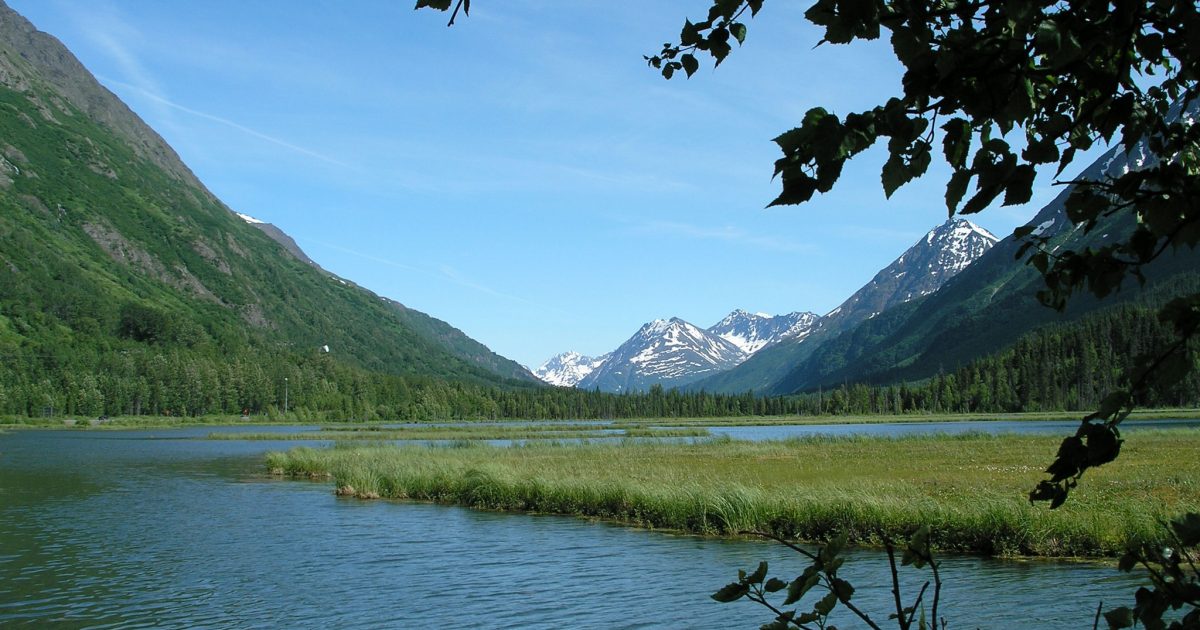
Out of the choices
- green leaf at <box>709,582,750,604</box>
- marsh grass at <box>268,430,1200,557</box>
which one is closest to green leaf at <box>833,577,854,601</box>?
green leaf at <box>709,582,750,604</box>

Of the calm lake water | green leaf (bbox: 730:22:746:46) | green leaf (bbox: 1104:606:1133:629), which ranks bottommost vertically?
the calm lake water

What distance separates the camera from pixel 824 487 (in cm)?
3297

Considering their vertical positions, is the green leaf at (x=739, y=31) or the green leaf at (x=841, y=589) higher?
the green leaf at (x=739, y=31)

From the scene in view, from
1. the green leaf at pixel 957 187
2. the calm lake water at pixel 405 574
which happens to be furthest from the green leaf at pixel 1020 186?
the calm lake water at pixel 405 574

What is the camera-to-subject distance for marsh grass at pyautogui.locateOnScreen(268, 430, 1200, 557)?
2605 cm

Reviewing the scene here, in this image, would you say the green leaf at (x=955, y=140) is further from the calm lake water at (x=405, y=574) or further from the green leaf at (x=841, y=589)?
the calm lake water at (x=405, y=574)

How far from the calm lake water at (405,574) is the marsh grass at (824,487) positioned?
1496 millimetres

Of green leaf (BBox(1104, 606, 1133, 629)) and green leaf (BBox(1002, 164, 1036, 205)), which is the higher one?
green leaf (BBox(1002, 164, 1036, 205))

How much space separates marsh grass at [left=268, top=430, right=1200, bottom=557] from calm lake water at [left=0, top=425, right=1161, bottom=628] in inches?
58.9

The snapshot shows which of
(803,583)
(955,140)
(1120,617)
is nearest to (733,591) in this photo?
(803,583)

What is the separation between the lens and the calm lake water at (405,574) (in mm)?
20672

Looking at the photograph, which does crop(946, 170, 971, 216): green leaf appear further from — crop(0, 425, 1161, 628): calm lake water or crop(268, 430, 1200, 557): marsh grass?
crop(0, 425, 1161, 628): calm lake water

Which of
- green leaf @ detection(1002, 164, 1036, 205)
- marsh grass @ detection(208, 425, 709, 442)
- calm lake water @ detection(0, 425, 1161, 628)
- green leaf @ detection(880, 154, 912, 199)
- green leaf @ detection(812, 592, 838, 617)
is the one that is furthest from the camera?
marsh grass @ detection(208, 425, 709, 442)

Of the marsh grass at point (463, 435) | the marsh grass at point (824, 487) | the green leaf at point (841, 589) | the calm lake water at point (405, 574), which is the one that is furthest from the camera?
the marsh grass at point (463, 435)
